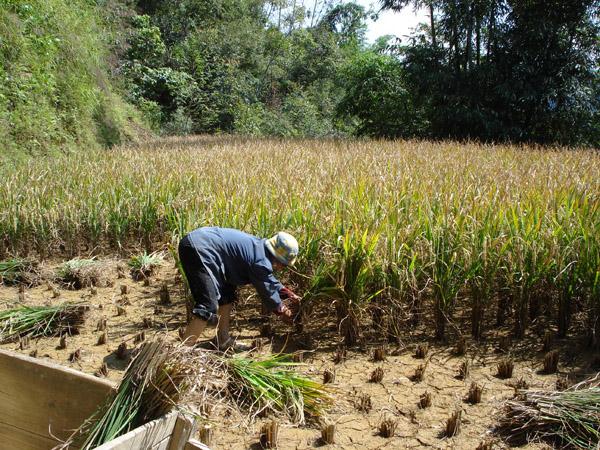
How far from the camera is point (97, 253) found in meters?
6.23

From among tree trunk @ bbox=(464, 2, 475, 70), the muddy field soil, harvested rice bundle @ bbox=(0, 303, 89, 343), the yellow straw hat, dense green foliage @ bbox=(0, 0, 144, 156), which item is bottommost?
the muddy field soil

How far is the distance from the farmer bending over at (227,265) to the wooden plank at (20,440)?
132cm

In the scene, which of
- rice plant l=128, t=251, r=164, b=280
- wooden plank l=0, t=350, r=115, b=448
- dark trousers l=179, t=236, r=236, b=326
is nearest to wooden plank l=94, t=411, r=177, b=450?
wooden plank l=0, t=350, r=115, b=448

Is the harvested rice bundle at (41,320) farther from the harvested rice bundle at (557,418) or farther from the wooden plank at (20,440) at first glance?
the harvested rice bundle at (557,418)

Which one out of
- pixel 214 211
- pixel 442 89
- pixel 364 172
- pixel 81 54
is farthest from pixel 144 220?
pixel 442 89

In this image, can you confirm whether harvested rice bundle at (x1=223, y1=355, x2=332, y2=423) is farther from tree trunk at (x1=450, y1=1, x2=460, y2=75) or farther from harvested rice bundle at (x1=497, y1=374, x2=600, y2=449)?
tree trunk at (x1=450, y1=1, x2=460, y2=75)

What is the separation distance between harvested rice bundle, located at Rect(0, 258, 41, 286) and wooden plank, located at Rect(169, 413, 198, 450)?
13.1ft

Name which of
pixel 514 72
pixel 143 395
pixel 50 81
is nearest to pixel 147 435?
pixel 143 395

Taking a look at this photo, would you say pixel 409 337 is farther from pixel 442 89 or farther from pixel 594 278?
pixel 442 89

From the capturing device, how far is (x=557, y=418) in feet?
9.24

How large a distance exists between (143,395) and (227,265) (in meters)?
1.74

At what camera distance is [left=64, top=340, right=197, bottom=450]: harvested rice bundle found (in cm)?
200

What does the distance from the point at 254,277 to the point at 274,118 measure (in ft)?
75.0

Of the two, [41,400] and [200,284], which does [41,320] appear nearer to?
[200,284]
